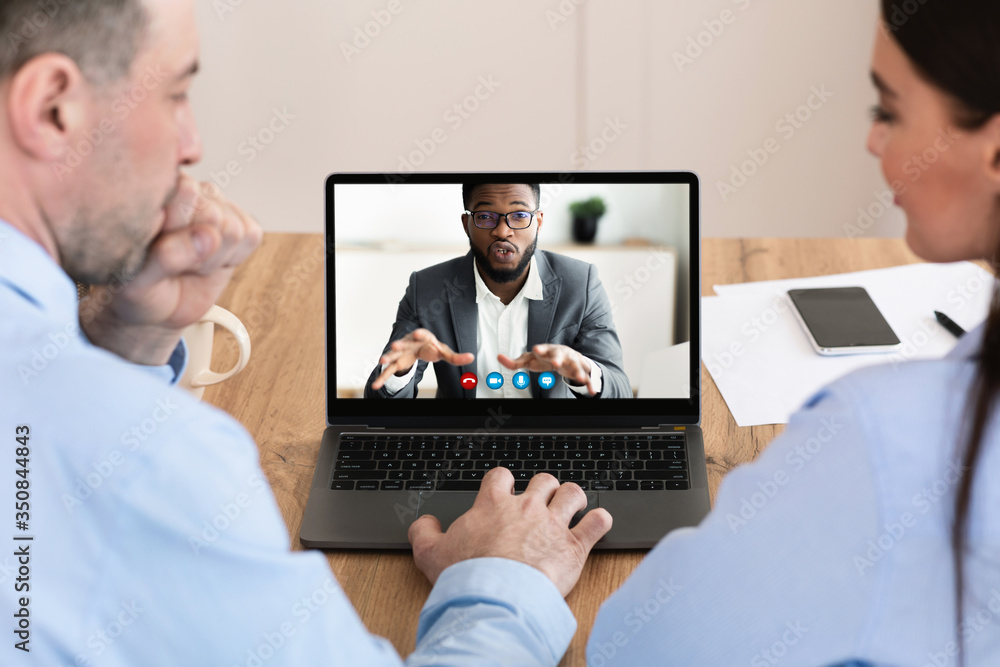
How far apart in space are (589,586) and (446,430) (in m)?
0.30

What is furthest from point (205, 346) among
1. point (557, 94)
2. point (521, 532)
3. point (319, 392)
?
point (557, 94)

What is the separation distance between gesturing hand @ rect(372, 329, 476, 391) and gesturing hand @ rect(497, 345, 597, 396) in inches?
2.1

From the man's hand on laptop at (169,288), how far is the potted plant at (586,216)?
0.42m

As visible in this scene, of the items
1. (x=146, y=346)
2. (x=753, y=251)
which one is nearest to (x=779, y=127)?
(x=753, y=251)

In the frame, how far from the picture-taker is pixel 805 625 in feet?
1.98

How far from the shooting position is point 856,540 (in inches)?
22.5

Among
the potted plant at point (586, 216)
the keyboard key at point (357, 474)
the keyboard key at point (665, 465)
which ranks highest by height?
the potted plant at point (586, 216)

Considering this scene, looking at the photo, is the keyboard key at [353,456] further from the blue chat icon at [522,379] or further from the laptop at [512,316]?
the blue chat icon at [522,379]

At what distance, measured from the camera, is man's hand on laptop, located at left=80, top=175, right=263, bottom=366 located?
0.90 m

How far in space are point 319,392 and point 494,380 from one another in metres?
0.28

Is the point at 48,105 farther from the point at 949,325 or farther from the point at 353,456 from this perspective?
the point at 949,325

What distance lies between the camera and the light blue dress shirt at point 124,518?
1.87 ft

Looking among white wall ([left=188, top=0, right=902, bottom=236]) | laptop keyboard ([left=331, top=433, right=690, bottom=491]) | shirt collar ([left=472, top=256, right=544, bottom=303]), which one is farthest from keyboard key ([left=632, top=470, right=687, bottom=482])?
white wall ([left=188, top=0, right=902, bottom=236])

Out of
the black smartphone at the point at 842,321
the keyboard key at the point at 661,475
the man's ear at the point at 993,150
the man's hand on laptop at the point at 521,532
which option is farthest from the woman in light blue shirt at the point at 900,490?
the black smartphone at the point at 842,321
